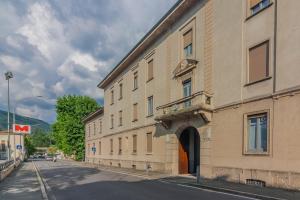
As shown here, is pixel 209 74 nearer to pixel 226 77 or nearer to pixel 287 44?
pixel 226 77

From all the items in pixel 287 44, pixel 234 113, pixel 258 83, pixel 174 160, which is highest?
pixel 287 44

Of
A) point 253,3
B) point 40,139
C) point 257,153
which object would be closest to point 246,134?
point 257,153

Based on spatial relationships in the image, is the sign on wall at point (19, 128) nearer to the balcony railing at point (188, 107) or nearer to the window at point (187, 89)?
the balcony railing at point (188, 107)

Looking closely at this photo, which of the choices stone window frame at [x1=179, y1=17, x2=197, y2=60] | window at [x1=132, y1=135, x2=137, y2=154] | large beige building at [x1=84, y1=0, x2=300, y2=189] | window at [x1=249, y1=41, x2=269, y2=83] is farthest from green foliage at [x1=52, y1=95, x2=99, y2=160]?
window at [x1=249, y1=41, x2=269, y2=83]

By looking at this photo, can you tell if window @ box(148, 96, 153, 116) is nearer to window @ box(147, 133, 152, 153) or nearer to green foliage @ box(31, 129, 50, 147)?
window @ box(147, 133, 152, 153)

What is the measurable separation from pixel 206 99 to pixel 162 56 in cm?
765

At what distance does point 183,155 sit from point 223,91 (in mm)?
6957

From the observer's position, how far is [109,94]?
40094 mm

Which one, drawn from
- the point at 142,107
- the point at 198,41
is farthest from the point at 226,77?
the point at 142,107

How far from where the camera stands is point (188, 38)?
68.3ft

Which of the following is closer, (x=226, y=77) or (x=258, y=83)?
(x=258, y=83)

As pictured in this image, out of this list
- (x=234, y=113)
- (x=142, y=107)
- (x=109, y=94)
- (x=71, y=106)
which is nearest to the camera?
(x=234, y=113)

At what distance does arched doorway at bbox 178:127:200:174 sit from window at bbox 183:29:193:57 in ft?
16.9

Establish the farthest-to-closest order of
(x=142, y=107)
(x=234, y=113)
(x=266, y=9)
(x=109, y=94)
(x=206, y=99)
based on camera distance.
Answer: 1. (x=109, y=94)
2. (x=142, y=107)
3. (x=206, y=99)
4. (x=234, y=113)
5. (x=266, y=9)
